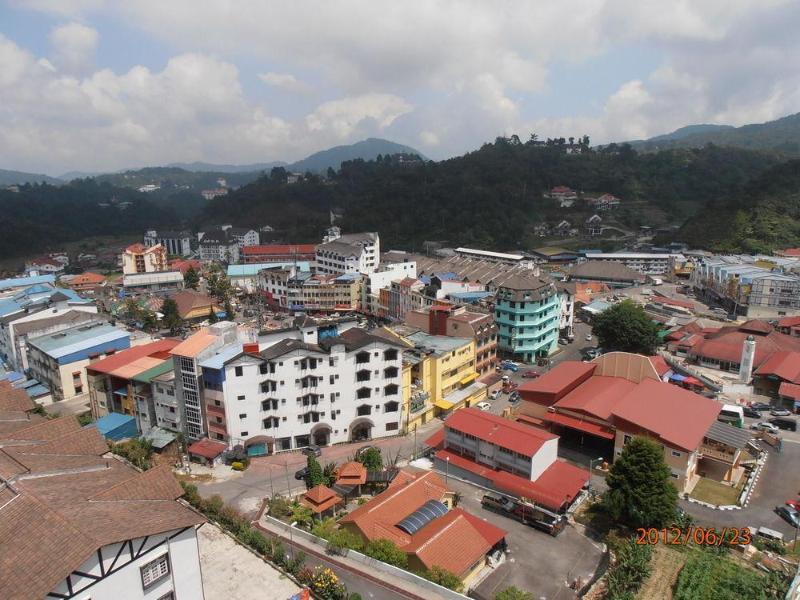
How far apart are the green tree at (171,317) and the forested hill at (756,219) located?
294 ft

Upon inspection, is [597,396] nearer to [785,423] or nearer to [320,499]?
[785,423]

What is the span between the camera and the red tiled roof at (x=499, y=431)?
2797 cm

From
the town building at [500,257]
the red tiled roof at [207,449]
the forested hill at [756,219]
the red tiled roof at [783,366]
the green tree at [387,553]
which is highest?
the forested hill at [756,219]

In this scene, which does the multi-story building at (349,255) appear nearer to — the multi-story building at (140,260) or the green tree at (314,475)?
the multi-story building at (140,260)

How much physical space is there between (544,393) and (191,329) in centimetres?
4662

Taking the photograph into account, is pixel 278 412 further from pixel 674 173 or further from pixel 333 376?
pixel 674 173

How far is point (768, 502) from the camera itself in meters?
27.0

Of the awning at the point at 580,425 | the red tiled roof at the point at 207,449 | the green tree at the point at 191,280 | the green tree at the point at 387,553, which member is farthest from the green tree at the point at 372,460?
the green tree at the point at 191,280

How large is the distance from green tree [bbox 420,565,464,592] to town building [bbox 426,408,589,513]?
7329 millimetres

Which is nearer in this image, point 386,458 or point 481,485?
point 481,485

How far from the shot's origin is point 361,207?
137m

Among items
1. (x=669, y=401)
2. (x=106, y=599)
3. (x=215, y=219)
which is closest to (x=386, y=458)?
(x=669, y=401)

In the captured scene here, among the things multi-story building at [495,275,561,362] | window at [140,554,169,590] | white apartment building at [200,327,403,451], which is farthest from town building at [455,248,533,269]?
window at [140,554,169,590]

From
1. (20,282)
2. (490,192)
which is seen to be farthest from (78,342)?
(490,192)
